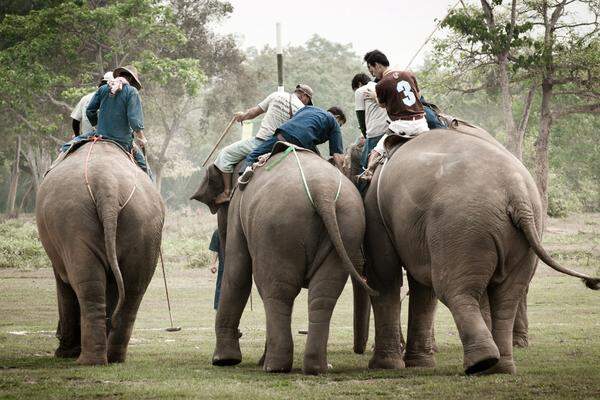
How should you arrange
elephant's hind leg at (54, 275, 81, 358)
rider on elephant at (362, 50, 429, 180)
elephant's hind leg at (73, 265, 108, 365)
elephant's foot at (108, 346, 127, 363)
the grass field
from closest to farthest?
the grass field < elephant's hind leg at (73, 265, 108, 365) < rider on elephant at (362, 50, 429, 180) < elephant's foot at (108, 346, 127, 363) < elephant's hind leg at (54, 275, 81, 358)

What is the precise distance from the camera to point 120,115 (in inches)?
500

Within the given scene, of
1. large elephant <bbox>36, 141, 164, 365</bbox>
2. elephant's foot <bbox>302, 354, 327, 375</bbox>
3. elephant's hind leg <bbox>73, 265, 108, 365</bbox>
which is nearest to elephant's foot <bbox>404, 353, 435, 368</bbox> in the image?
elephant's foot <bbox>302, 354, 327, 375</bbox>

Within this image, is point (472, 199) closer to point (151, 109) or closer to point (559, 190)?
point (151, 109)

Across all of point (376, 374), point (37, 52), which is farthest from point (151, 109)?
point (376, 374)

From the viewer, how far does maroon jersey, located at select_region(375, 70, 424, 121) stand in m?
11.6

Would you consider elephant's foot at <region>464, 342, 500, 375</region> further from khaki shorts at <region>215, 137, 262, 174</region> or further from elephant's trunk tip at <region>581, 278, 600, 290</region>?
khaki shorts at <region>215, 137, 262, 174</region>

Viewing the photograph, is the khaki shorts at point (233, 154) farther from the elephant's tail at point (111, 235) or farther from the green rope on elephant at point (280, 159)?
the elephant's tail at point (111, 235)

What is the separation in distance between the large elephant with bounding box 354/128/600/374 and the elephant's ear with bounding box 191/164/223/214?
2.50 metres

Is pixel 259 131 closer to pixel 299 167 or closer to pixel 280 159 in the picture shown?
pixel 280 159

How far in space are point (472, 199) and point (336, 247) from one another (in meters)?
1.33

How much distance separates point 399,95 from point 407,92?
0.33 feet

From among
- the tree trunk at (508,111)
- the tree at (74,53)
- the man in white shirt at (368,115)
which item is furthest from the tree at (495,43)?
the man in white shirt at (368,115)

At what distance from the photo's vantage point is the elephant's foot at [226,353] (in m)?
11.6

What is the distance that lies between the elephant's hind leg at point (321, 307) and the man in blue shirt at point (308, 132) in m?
1.74
